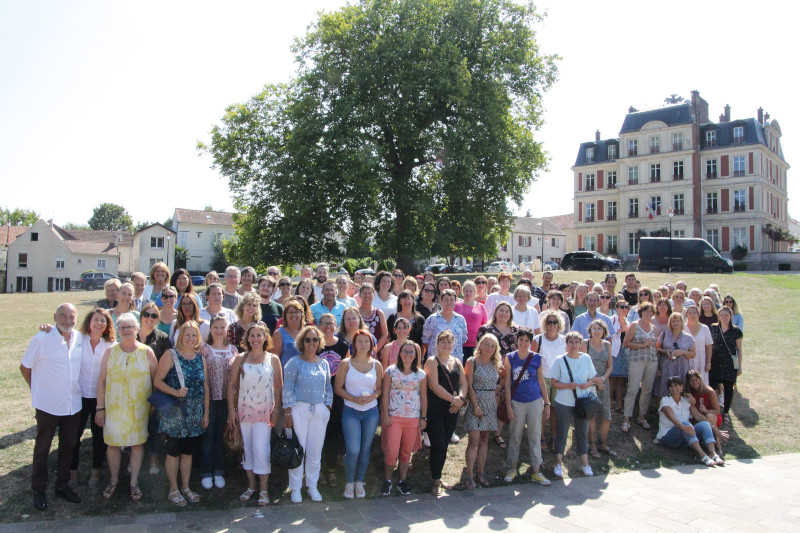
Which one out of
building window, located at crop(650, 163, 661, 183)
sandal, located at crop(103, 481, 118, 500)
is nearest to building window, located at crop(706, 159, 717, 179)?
building window, located at crop(650, 163, 661, 183)

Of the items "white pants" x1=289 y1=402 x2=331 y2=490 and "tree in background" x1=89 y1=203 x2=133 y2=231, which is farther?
"tree in background" x1=89 y1=203 x2=133 y2=231

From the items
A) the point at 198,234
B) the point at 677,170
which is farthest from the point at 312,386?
the point at 198,234

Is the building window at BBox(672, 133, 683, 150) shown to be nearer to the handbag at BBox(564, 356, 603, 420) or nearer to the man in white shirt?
the handbag at BBox(564, 356, 603, 420)

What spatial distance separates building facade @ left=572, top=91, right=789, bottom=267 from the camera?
48312mm

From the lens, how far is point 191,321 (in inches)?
230

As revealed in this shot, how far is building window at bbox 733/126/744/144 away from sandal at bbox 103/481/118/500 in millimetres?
56102

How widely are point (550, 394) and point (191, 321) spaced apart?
486 cm

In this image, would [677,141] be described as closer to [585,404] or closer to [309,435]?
[585,404]

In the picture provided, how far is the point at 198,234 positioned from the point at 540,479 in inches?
2431

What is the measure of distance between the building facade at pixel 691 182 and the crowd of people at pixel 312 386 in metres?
45.3

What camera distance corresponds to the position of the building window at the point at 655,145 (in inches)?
2050

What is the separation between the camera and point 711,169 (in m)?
50.4

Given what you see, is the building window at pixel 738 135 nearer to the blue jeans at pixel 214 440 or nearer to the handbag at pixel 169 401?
the blue jeans at pixel 214 440

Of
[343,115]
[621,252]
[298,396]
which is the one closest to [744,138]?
[621,252]
